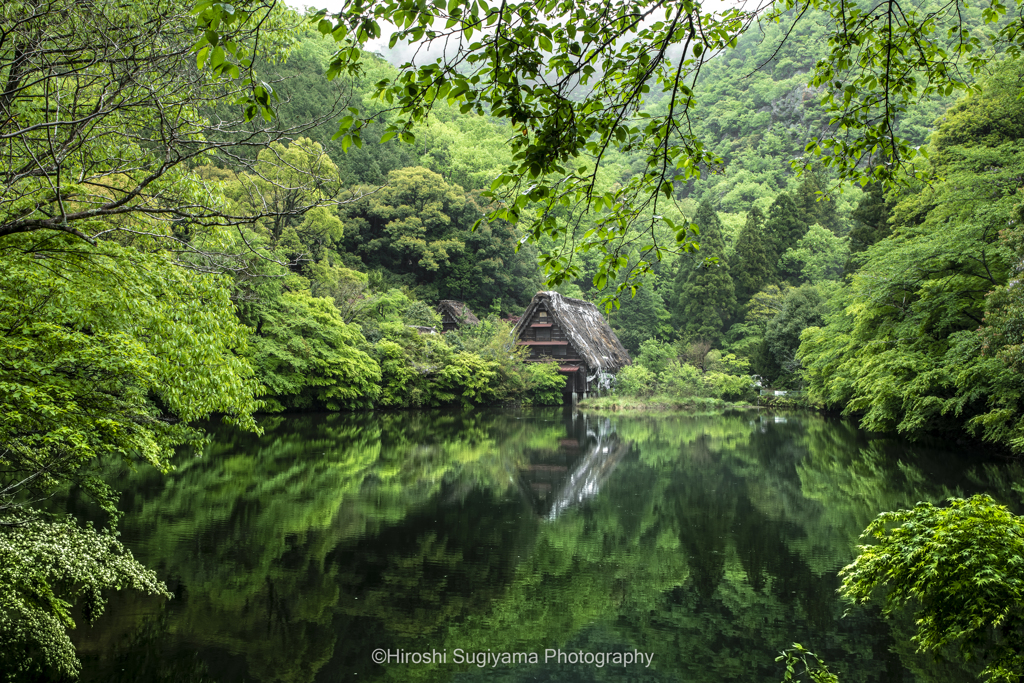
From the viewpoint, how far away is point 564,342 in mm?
29656

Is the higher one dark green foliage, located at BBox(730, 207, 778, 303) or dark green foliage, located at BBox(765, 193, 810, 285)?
dark green foliage, located at BBox(765, 193, 810, 285)

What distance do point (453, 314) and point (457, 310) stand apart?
1.04 ft

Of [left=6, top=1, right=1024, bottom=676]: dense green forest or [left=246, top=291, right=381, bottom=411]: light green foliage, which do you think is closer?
[left=6, top=1, right=1024, bottom=676]: dense green forest

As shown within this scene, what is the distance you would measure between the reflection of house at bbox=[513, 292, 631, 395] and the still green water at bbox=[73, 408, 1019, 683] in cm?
1688

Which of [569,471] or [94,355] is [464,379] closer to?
[569,471]

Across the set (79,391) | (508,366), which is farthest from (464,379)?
(79,391)

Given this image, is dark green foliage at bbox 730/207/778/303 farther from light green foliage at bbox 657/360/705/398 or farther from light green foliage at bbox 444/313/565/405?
light green foliage at bbox 444/313/565/405

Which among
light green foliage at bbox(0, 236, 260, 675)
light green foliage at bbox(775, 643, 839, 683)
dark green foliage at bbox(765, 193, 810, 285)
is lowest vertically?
light green foliage at bbox(775, 643, 839, 683)

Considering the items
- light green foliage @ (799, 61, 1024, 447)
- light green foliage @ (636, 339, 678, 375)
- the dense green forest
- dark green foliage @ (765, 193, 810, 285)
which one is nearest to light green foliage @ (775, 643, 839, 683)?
the dense green forest

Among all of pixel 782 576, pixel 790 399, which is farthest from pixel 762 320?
pixel 782 576

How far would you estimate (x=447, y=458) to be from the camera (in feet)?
40.5

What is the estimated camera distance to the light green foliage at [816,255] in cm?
3309

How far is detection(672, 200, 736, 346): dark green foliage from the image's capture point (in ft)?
105

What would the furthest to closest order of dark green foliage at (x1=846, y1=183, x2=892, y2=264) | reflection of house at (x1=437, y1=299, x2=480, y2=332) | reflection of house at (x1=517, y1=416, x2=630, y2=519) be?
reflection of house at (x1=437, y1=299, x2=480, y2=332) < dark green foliage at (x1=846, y1=183, x2=892, y2=264) < reflection of house at (x1=517, y1=416, x2=630, y2=519)
